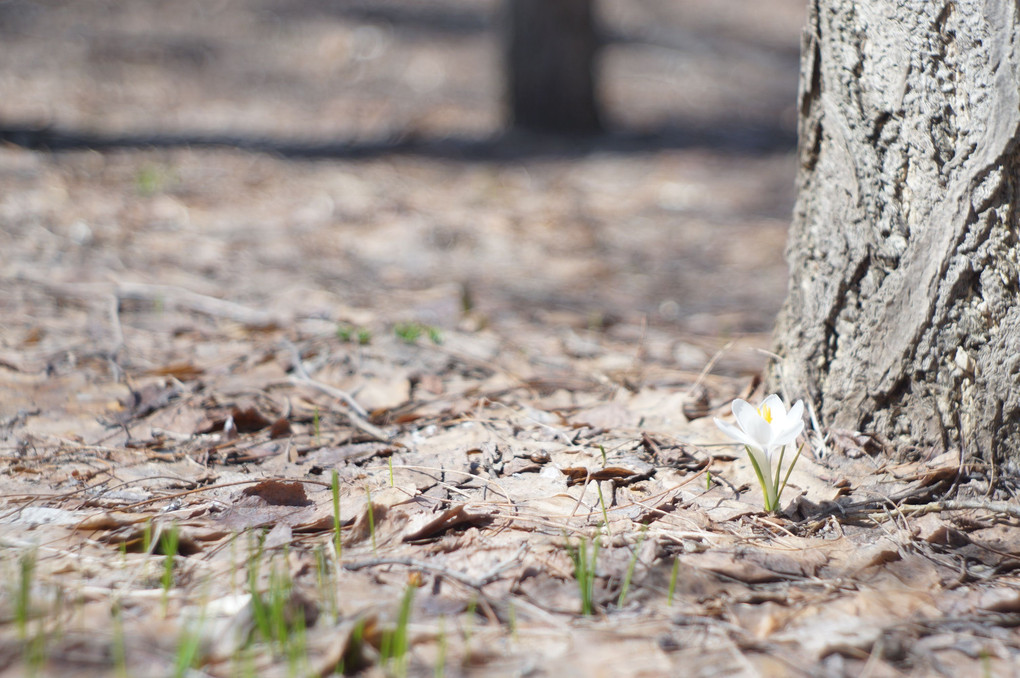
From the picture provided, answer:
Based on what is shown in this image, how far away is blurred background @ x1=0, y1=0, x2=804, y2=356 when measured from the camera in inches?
147

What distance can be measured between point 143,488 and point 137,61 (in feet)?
21.2

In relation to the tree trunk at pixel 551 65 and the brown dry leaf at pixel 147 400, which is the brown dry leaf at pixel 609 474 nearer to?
the brown dry leaf at pixel 147 400

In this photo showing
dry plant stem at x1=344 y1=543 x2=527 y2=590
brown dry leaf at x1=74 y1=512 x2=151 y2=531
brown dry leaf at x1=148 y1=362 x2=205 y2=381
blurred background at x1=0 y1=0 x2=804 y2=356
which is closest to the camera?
dry plant stem at x1=344 y1=543 x2=527 y2=590

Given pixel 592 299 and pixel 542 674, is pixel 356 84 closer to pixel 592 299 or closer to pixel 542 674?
pixel 592 299

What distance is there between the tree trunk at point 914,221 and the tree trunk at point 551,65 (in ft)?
14.3

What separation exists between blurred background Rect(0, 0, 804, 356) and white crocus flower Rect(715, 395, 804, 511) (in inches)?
64.0

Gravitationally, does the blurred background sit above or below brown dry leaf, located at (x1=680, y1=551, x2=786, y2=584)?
above

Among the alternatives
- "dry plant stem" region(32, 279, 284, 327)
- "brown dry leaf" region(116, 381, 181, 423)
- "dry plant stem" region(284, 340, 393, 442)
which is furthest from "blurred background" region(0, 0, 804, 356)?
"brown dry leaf" region(116, 381, 181, 423)

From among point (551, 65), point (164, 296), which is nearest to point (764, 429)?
point (164, 296)

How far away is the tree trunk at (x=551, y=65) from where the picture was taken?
234 inches

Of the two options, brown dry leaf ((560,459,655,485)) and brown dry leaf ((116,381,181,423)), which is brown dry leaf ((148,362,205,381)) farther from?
brown dry leaf ((560,459,655,485))

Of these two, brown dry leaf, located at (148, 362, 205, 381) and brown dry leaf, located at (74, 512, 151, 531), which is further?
brown dry leaf, located at (148, 362, 205, 381)

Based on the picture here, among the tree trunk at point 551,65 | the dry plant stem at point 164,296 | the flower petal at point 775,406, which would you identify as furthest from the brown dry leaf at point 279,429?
the tree trunk at point 551,65

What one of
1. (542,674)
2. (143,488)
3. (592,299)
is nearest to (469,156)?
(592,299)
